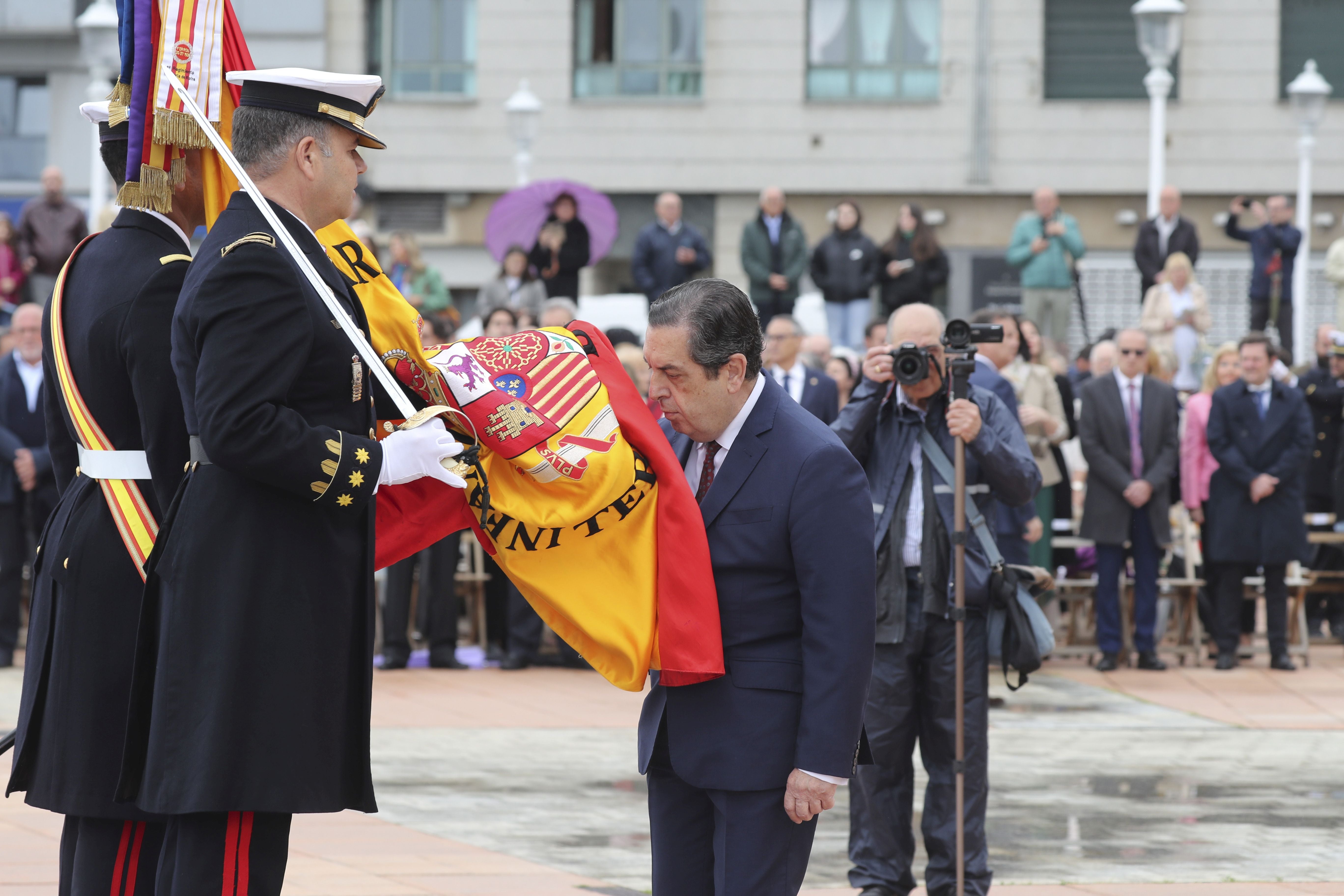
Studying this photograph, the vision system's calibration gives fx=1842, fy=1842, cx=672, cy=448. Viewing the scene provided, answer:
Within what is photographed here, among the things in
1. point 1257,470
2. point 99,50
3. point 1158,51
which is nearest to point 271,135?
point 1257,470

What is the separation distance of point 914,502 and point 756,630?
2.69 meters

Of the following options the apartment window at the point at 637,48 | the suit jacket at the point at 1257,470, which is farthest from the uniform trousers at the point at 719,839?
the apartment window at the point at 637,48

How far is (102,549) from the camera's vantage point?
433 cm

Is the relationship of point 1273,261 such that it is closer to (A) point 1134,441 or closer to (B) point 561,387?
(A) point 1134,441

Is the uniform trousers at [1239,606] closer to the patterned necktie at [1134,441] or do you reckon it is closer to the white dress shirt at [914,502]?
the patterned necktie at [1134,441]

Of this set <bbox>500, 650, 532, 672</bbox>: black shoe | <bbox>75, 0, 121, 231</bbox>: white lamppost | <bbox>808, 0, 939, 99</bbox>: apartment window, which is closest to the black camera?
<bbox>500, 650, 532, 672</bbox>: black shoe

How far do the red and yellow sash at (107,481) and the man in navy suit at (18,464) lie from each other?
27.0 ft

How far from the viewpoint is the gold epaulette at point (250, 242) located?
382 centimetres

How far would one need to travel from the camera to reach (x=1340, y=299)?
20094mm

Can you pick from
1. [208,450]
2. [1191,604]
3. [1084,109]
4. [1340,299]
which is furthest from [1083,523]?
[1084,109]

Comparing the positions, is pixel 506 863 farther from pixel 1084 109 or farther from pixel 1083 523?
pixel 1084 109

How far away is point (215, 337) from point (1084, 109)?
81.5 ft

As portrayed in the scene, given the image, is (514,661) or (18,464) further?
(514,661)

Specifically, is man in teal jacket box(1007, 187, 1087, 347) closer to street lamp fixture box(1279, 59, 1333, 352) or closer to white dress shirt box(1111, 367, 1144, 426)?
street lamp fixture box(1279, 59, 1333, 352)
